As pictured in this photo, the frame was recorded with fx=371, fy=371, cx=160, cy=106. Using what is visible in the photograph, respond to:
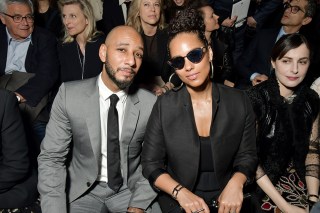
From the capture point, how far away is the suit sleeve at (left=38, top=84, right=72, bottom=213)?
7.23 ft

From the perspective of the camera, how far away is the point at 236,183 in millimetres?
2023

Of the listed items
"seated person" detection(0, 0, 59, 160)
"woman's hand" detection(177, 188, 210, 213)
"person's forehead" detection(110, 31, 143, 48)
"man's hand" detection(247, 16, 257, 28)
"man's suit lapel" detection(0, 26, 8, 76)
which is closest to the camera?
"woman's hand" detection(177, 188, 210, 213)

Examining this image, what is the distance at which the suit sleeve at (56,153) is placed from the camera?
220cm

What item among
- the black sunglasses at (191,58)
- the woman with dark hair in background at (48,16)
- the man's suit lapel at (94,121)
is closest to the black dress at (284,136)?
the black sunglasses at (191,58)

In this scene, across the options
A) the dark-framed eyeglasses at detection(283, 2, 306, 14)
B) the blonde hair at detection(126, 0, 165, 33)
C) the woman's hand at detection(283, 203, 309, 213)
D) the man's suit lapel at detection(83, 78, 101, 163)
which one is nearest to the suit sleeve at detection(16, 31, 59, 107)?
the blonde hair at detection(126, 0, 165, 33)

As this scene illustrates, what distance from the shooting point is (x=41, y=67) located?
3.41 m

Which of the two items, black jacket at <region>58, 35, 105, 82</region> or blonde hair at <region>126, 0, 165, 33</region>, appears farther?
blonde hair at <region>126, 0, 165, 33</region>

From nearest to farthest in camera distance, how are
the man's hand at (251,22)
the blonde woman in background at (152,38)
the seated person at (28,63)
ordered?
the seated person at (28,63) → the blonde woman in background at (152,38) → the man's hand at (251,22)

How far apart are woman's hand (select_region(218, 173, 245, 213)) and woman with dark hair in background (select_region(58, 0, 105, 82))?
Answer: 1970 mm

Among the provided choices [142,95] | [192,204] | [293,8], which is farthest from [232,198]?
[293,8]

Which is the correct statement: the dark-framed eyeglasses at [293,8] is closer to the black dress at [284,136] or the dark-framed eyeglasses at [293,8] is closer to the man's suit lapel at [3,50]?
the black dress at [284,136]

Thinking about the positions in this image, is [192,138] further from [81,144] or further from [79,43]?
[79,43]

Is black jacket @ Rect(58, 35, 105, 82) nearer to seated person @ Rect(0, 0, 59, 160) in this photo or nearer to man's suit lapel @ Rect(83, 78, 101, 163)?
seated person @ Rect(0, 0, 59, 160)

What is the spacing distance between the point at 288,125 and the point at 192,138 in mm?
760
